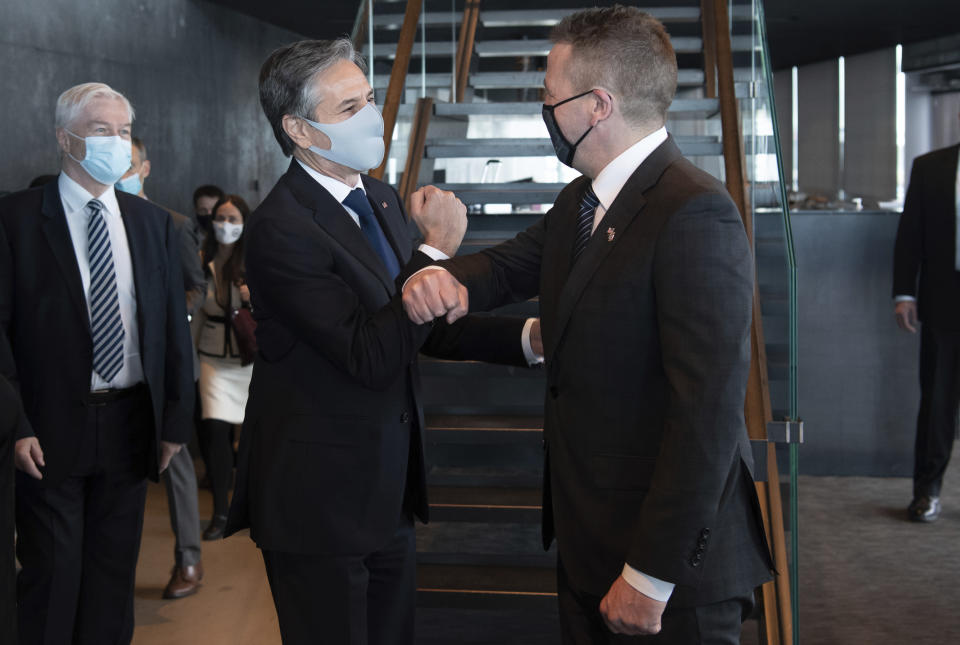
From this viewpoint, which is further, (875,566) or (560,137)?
(875,566)

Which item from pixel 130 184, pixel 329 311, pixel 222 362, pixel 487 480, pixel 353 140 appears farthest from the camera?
pixel 222 362

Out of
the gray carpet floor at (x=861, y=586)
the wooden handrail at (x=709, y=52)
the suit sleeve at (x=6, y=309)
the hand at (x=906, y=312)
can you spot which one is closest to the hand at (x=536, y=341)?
the suit sleeve at (x=6, y=309)

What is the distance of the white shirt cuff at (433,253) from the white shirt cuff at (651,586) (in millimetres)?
663

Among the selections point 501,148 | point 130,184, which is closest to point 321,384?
point 130,184

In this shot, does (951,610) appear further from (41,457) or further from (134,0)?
(134,0)

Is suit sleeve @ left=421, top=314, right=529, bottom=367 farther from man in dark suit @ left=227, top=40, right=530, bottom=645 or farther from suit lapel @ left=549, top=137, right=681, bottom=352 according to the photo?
suit lapel @ left=549, top=137, right=681, bottom=352

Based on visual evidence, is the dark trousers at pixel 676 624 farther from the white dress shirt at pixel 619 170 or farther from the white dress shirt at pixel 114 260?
the white dress shirt at pixel 114 260

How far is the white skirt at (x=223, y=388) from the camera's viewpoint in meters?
4.86

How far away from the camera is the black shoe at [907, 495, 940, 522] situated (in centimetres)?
484

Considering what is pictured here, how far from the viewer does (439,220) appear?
6.09ft

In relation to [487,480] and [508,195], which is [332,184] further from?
[508,195]

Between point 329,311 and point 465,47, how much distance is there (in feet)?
18.3

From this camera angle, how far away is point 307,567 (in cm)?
192

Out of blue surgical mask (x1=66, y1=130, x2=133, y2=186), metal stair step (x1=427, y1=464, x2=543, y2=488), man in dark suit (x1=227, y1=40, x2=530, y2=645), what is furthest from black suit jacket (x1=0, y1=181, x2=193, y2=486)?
metal stair step (x1=427, y1=464, x2=543, y2=488)
